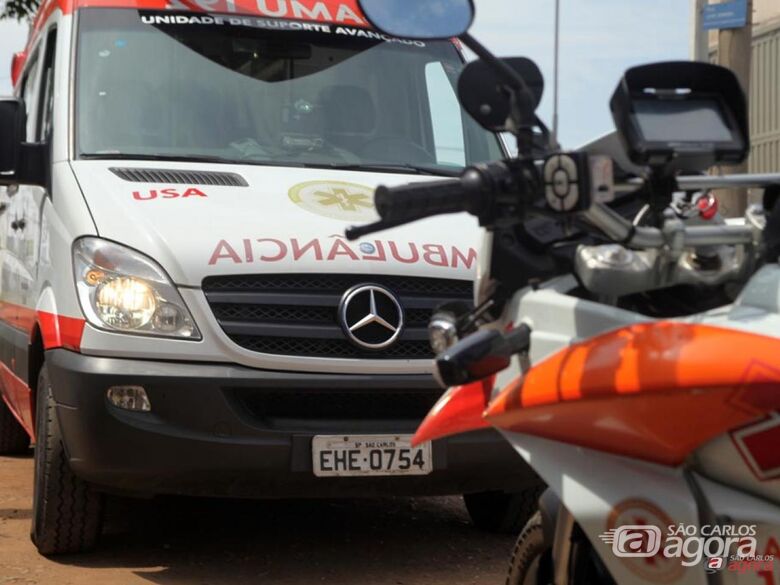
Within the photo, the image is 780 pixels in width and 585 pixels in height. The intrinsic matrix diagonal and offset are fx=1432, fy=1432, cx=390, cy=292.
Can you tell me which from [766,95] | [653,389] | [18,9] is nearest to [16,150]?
[653,389]

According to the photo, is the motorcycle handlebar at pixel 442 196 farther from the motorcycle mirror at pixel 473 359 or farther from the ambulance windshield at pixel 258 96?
the ambulance windshield at pixel 258 96

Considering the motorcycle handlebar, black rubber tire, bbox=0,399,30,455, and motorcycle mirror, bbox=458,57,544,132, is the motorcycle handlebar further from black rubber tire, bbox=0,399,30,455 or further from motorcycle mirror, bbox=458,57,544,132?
black rubber tire, bbox=0,399,30,455

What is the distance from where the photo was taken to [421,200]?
2.32m

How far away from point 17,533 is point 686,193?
4.09m

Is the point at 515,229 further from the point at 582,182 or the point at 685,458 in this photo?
the point at 685,458

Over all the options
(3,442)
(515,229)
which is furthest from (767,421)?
(3,442)

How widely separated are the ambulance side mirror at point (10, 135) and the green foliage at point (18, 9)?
10335mm

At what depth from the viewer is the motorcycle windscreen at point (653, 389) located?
208 centimetres

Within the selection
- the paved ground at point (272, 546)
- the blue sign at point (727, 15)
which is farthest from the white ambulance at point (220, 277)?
the blue sign at point (727, 15)

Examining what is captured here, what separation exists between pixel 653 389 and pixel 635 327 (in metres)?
0.14

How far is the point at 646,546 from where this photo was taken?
7.79 ft

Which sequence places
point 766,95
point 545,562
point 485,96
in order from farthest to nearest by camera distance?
point 766,95, point 545,562, point 485,96

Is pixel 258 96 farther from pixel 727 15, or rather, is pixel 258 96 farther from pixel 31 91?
pixel 727 15

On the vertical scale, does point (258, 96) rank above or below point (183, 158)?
above
